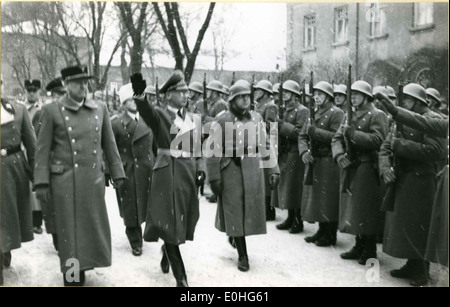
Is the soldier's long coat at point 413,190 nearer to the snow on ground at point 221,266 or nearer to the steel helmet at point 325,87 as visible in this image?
the snow on ground at point 221,266

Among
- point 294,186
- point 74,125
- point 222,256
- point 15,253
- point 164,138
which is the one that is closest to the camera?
point 74,125

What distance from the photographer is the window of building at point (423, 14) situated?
215 inches

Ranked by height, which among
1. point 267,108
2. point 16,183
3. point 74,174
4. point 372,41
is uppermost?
point 372,41

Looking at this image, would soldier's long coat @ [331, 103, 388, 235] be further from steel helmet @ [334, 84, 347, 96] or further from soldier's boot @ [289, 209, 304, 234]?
soldier's boot @ [289, 209, 304, 234]

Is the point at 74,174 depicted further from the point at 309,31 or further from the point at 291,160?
the point at 291,160

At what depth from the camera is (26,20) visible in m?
5.80

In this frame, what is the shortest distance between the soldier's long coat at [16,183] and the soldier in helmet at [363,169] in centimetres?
358

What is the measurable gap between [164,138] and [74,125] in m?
0.93

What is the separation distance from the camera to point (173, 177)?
557 centimetres

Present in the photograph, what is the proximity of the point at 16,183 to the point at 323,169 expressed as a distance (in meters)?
3.88

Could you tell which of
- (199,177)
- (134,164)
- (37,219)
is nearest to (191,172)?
(199,177)

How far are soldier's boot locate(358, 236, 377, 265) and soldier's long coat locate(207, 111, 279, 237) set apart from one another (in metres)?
1.19
